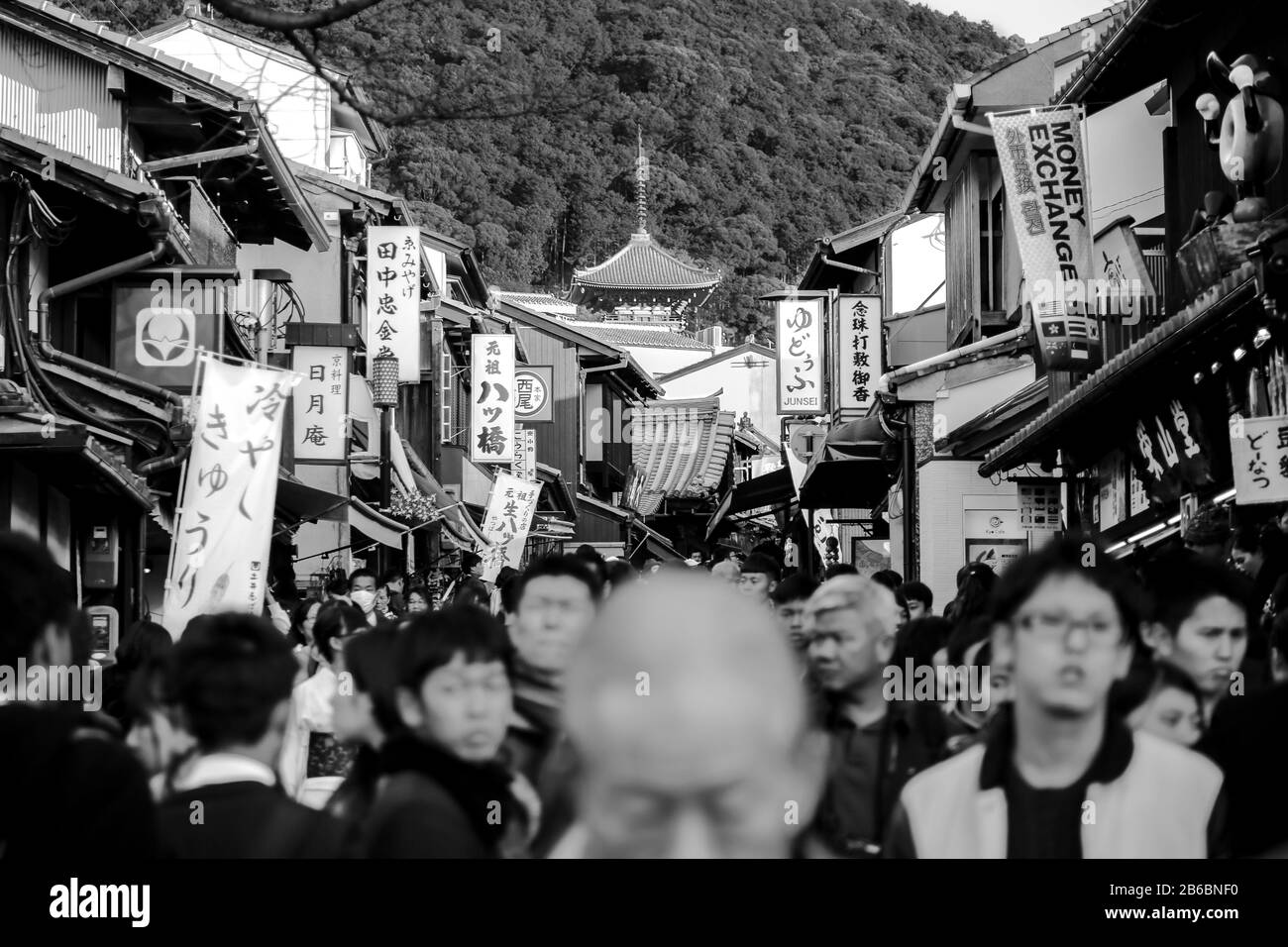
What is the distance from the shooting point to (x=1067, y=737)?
414 centimetres

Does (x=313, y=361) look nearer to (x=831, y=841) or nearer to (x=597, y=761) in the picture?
(x=831, y=841)

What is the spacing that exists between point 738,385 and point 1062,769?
213 ft

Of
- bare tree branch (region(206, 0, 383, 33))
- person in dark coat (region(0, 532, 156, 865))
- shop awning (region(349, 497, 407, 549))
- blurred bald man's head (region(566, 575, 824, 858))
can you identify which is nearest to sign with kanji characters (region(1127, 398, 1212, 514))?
bare tree branch (region(206, 0, 383, 33))

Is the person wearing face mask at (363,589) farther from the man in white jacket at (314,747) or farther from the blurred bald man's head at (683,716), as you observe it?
the blurred bald man's head at (683,716)

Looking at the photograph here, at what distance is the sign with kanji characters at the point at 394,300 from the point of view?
83.8ft

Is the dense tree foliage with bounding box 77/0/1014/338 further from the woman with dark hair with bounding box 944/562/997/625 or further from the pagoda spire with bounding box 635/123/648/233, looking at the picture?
the woman with dark hair with bounding box 944/562/997/625

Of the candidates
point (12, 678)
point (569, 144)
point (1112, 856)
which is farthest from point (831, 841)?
point (569, 144)

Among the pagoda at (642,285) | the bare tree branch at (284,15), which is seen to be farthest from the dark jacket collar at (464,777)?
the pagoda at (642,285)

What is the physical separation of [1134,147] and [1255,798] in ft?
46.0

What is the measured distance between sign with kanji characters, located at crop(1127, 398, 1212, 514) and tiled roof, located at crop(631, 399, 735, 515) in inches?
1382

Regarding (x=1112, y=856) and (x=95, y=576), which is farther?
(x=95, y=576)

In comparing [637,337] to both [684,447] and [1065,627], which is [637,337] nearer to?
[684,447]

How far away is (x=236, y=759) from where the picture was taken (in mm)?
4469

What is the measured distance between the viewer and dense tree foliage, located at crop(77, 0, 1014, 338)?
43.1 meters
